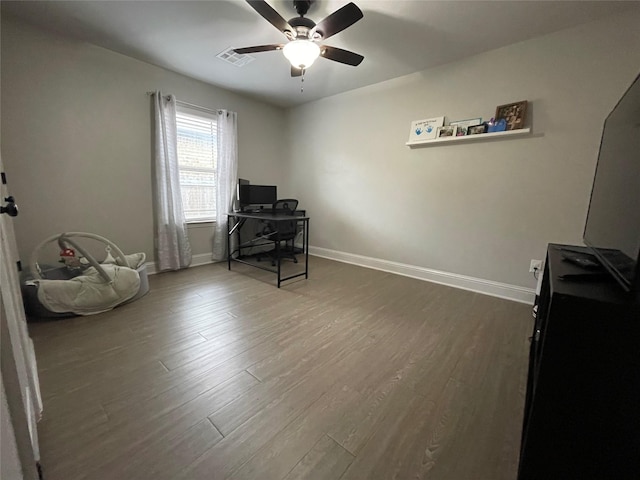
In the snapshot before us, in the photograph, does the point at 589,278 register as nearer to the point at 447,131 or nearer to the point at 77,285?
the point at 447,131

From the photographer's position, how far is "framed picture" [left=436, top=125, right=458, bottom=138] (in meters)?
2.79

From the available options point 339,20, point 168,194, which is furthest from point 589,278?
point 168,194

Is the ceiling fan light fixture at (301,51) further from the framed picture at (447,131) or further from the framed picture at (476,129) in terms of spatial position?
the framed picture at (476,129)

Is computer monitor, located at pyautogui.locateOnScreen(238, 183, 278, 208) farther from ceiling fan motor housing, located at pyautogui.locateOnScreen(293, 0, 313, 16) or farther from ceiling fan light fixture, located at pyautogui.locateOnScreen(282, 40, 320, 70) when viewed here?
ceiling fan motor housing, located at pyautogui.locateOnScreen(293, 0, 313, 16)

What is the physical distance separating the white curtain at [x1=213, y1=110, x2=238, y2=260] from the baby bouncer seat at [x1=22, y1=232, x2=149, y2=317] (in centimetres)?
133

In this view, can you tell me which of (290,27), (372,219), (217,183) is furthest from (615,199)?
(217,183)

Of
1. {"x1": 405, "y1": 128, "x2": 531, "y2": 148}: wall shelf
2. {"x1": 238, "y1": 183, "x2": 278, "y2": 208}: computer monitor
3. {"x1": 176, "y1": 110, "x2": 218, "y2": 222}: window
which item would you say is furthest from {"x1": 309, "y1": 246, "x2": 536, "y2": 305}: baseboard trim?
{"x1": 176, "y1": 110, "x2": 218, "y2": 222}: window

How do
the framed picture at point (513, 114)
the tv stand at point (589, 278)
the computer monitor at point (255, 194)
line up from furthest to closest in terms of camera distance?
1. the computer monitor at point (255, 194)
2. the framed picture at point (513, 114)
3. the tv stand at point (589, 278)

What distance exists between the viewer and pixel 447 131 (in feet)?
9.30

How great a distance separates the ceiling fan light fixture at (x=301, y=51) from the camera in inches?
75.9

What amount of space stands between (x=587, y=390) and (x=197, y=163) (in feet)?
13.3

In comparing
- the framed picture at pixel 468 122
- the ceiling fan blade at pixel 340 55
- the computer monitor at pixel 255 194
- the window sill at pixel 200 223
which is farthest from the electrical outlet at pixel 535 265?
the window sill at pixel 200 223

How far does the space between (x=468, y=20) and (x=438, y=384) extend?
280 cm

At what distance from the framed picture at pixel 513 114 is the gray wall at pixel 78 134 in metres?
3.61
